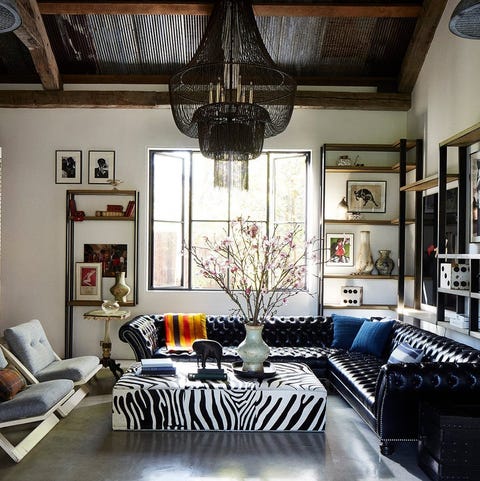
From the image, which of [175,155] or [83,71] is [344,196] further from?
[83,71]

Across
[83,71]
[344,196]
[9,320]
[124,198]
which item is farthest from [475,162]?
[9,320]

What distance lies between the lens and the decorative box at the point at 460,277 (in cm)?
481

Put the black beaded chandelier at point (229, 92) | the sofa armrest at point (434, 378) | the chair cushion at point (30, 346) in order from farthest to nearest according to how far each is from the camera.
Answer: the chair cushion at point (30, 346) < the black beaded chandelier at point (229, 92) < the sofa armrest at point (434, 378)

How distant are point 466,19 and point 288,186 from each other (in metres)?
4.80

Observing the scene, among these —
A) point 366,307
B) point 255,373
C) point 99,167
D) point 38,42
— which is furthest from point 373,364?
point 38,42

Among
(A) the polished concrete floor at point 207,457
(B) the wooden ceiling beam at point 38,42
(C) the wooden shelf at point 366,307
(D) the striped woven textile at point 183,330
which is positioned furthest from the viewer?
(C) the wooden shelf at point 366,307

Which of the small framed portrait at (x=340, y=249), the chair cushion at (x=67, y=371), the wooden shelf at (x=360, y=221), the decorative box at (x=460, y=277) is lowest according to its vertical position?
the chair cushion at (x=67, y=371)

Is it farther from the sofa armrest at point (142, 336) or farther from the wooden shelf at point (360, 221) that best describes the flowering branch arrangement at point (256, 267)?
the sofa armrest at point (142, 336)

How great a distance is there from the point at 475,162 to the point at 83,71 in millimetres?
5304

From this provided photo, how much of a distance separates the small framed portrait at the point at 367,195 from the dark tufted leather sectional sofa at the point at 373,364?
178 cm

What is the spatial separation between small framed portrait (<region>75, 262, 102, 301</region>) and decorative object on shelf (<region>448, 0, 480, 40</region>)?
558cm

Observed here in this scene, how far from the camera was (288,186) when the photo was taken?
755 centimetres

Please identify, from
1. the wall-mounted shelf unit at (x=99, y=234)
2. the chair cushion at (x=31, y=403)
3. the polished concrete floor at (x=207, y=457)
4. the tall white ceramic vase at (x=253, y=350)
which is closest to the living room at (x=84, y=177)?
the wall-mounted shelf unit at (x=99, y=234)

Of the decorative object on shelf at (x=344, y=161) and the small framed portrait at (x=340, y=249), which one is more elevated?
the decorative object on shelf at (x=344, y=161)
